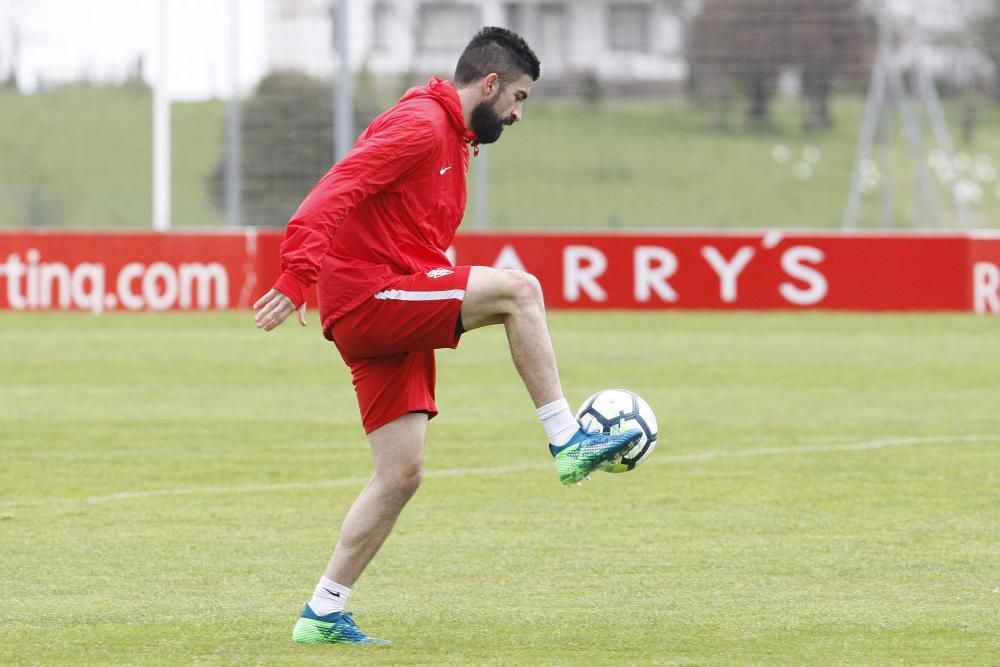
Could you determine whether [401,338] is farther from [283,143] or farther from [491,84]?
[283,143]

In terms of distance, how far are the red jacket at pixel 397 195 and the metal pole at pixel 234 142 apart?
21173mm

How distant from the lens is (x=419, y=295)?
19.4 feet

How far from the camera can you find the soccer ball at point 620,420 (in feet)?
19.4

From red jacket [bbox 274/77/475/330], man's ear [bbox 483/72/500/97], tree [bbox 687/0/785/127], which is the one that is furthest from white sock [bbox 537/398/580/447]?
tree [bbox 687/0/785/127]

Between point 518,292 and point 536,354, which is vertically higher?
point 518,292

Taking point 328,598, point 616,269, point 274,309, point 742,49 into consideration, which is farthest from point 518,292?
point 742,49

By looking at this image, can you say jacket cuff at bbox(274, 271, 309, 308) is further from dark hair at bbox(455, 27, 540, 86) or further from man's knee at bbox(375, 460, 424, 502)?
dark hair at bbox(455, 27, 540, 86)

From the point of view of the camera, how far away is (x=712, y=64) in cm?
3297

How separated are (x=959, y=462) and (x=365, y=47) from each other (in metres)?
26.9

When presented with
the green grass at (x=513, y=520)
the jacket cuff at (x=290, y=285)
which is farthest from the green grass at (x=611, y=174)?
the jacket cuff at (x=290, y=285)

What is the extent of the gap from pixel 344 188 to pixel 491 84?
2.37 ft

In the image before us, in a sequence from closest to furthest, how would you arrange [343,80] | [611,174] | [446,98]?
[446,98], [343,80], [611,174]

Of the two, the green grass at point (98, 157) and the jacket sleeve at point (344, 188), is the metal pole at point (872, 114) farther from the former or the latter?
the jacket sleeve at point (344, 188)

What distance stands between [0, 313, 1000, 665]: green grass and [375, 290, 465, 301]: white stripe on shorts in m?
1.14
